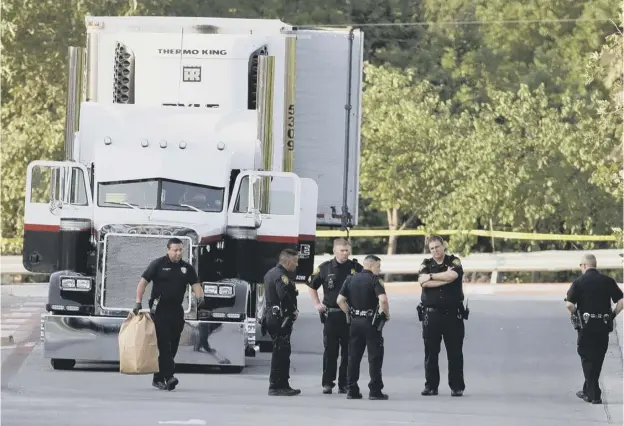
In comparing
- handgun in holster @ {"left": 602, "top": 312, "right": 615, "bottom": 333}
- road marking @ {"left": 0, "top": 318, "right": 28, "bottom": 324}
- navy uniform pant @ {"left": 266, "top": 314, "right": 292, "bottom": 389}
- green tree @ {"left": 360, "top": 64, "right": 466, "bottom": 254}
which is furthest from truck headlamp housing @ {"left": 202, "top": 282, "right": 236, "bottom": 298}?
green tree @ {"left": 360, "top": 64, "right": 466, "bottom": 254}

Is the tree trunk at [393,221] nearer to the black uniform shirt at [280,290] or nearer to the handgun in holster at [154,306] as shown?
the black uniform shirt at [280,290]

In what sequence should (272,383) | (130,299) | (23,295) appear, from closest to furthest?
(272,383) → (130,299) → (23,295)

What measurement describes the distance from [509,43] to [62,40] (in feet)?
69.5

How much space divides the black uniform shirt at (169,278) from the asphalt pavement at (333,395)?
1.03 meters

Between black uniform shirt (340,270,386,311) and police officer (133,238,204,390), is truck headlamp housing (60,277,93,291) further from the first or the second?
black uniform shirt (340,270,386,311)

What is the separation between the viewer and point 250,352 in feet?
74.3

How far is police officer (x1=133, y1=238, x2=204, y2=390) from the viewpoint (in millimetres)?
18828

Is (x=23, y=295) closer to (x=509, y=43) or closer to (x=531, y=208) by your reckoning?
(x=531, y=208)

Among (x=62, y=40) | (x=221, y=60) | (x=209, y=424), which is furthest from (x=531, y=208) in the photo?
A: (x=209, y=424)

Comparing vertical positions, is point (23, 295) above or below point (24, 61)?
below

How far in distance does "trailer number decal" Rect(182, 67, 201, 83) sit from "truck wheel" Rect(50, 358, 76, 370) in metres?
4.22

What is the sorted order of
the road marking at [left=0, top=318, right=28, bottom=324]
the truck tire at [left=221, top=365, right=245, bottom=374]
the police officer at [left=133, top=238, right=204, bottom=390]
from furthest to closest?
the road marking at [left=0, top=318, right=28, bottom=324] < the truck tire at [left=221, top=365, right=245, bottom=374] < the police officer at [left=133, top=238, right=204, bottom=390]

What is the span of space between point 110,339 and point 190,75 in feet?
13.7

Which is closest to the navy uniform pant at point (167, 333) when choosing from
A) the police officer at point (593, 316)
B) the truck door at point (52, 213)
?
the truck door at point (52, 213)
